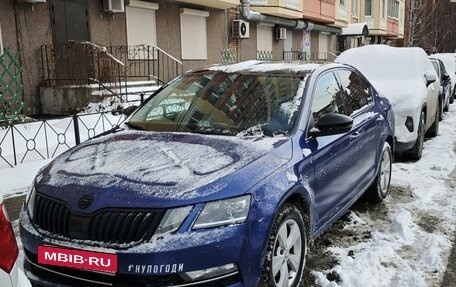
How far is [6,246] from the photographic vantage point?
189 cm

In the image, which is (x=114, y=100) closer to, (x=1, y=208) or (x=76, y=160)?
(x=76, y=160)

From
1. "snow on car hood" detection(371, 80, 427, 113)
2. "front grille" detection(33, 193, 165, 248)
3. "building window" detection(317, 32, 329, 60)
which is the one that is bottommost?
"front grille" detection(33, 193, 165, 248)

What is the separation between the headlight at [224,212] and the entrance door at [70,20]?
9663 mm

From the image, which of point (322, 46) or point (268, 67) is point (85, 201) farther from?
point (322, 46)

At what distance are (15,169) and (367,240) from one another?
15.5ft

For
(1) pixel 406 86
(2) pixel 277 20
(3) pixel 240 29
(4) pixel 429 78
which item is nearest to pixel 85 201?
(1) pixel 406 86

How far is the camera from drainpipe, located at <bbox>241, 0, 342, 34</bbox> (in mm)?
18641

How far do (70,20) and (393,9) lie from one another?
1386 inches

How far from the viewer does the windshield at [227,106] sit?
A: 348 centimetres

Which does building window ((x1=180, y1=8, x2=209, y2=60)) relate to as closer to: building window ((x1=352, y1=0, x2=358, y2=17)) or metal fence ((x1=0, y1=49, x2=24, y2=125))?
metal fence ((x1=0, y1=49, x2=24, y2=125))

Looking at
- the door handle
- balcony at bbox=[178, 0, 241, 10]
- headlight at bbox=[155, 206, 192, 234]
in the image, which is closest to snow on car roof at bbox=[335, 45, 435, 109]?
the door handle

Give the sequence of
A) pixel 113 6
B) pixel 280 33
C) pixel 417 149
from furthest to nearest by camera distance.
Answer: pixel 280 33
pixel 113 6
pixel 417 149

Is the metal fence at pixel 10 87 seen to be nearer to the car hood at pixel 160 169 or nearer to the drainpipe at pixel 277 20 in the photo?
the car hood at pixel 160 169

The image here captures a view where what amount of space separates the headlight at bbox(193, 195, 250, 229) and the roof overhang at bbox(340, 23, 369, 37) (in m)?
28.6
